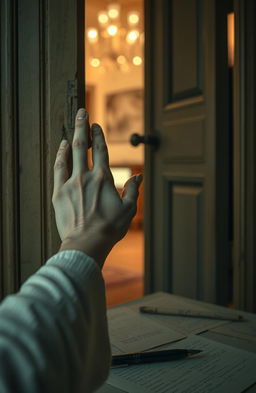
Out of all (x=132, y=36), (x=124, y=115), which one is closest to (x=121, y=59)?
(x=132, y=36)

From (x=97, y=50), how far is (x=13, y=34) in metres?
4.41

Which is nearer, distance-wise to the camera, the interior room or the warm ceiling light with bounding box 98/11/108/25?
the interior room

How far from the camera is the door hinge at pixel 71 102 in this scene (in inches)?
25.5

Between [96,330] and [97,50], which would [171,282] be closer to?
[96,330]

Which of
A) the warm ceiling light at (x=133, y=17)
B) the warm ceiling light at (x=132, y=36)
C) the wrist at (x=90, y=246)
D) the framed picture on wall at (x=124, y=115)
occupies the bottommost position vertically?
the wrist at (x=90, y=246)

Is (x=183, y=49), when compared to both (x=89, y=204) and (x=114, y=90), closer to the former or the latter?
(x=89, y=204)

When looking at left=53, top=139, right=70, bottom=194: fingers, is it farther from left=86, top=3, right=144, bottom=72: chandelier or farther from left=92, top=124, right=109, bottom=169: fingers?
left=86, top=3, right=144, bottom=72: chandelier

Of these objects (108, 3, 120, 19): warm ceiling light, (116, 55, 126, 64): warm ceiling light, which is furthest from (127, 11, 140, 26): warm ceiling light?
(116, 55, 126, 64): warm ceiling light

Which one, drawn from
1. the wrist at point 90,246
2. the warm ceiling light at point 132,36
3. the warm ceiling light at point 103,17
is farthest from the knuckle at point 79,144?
the warm ceiling light at point 132,36

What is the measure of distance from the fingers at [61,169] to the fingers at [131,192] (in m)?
0.08

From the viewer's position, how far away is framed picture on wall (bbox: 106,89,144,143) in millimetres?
6047

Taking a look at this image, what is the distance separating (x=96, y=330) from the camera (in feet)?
1.39

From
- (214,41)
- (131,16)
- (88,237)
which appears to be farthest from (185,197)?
(131,16)

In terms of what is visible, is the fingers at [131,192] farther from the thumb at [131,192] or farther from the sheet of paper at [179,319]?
the sheet of paper at [179,319]
